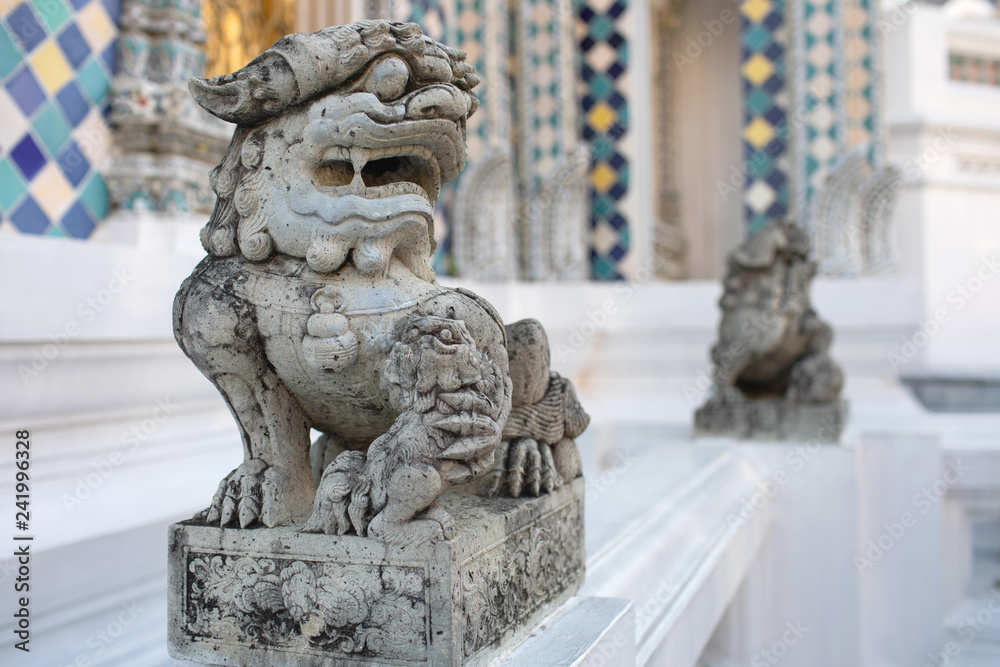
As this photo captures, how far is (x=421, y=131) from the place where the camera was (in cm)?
126

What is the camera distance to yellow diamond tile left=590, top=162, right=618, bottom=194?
19.4 ft

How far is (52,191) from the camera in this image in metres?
2.74

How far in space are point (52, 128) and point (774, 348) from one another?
9.83 ft

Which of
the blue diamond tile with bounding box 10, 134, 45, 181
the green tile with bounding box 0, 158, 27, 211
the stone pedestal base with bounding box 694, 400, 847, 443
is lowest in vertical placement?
the stone pedestal base with bounding box 694, 400, 847, 443

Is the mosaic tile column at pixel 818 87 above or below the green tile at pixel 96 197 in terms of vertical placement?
above

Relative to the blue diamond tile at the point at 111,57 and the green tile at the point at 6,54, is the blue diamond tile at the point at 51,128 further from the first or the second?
the blue diamond tile at the point at 111,57

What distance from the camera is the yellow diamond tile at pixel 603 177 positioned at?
593 centimetres

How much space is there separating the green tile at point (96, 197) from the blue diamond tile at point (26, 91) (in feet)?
1.05

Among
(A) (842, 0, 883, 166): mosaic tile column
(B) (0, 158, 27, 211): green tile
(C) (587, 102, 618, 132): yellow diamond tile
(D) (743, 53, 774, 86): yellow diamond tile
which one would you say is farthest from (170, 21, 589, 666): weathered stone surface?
(D) (743, 53, 774, 86): yellow diamond tile

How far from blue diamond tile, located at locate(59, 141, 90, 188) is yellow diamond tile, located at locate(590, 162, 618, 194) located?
3.82 metres

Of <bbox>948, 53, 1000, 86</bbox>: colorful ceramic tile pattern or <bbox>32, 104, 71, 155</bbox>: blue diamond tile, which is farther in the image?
<bbox>948, 53, 1000, 86</bbox>: colorful ceramic tile pattern

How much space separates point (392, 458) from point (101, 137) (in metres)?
2.39

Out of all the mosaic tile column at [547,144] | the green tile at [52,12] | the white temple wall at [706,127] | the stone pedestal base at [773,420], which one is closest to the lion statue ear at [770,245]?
the stone pedestal base at [773,420]

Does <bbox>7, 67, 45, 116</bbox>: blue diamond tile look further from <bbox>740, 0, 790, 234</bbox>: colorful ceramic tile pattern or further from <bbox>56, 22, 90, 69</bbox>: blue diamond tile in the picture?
<bbox>740, 0, 790, 234</bbox>: colorful ceramic tile pattern
